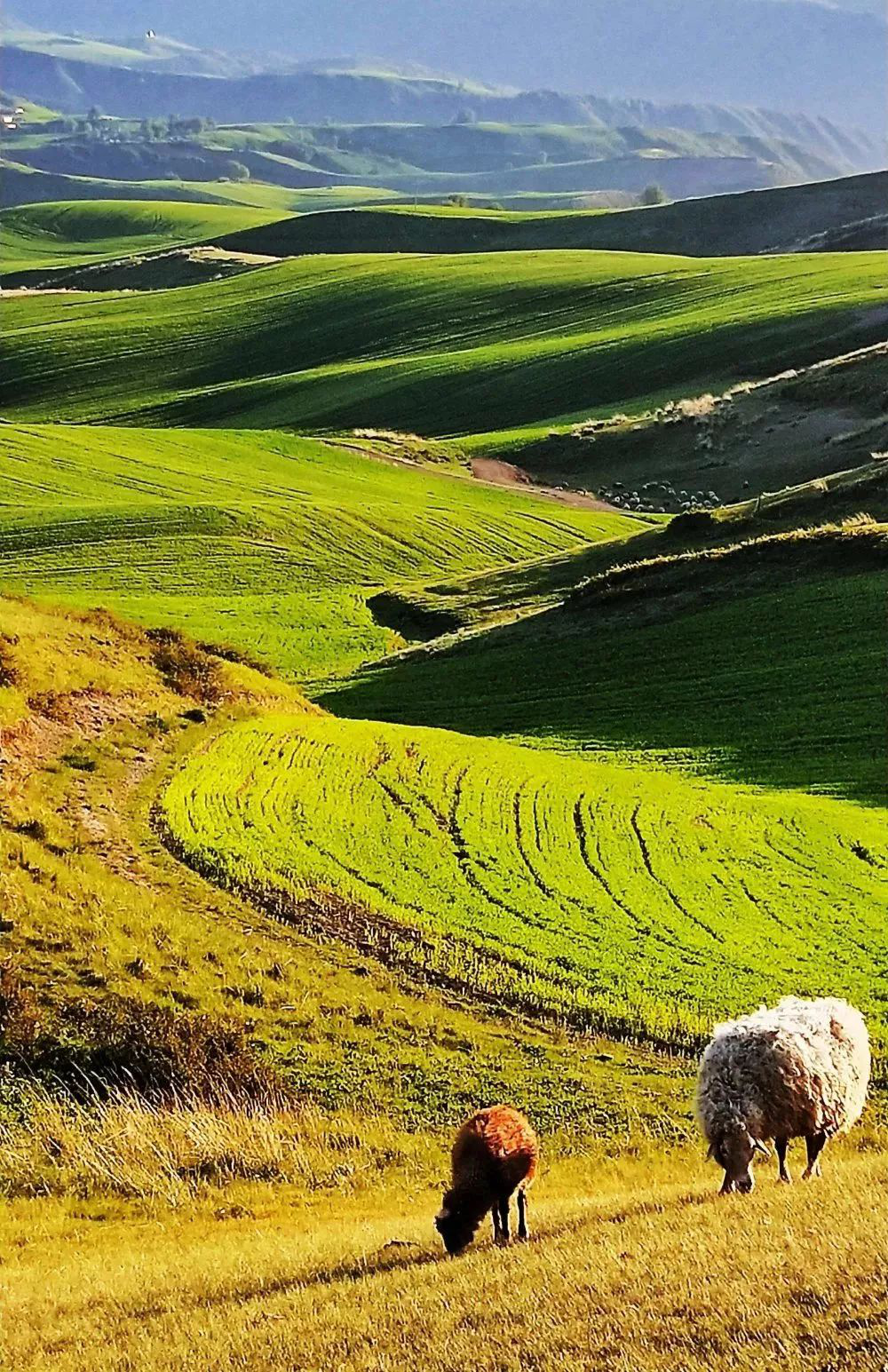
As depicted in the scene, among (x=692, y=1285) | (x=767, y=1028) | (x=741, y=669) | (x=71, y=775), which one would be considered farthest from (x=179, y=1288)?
(x=741, y=669)

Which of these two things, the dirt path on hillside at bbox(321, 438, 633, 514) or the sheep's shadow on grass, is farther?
the dirt path on hillside at bbox(321, 438, 633, 514)

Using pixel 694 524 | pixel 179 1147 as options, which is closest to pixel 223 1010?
pixel 179 1147

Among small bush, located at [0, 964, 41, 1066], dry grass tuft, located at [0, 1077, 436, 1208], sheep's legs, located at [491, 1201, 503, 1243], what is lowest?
dry grass tuft, located at [0, 1077, 436, 1208]

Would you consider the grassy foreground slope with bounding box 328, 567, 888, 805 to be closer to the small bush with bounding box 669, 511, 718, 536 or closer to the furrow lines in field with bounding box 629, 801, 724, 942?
the furrow lines in field with bounding box 629, 801, 724, 942

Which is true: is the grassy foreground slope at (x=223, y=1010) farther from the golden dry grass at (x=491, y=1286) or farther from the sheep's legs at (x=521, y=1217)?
the sheep's legs at (x=521, y=1217)

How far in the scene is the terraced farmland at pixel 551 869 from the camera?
21.2 metres

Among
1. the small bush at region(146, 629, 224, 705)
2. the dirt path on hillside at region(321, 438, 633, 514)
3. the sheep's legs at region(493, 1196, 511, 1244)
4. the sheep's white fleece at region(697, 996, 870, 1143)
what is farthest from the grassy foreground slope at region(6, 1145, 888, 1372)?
the dirt path on hillside at region(321, 438, 633, 514)

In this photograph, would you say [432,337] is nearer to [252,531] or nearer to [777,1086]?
[252,531]

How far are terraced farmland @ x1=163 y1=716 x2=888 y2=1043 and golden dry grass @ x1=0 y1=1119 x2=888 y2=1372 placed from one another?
578 cm

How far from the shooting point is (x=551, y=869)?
26203 millimetres

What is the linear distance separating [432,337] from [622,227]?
71077 millimetres

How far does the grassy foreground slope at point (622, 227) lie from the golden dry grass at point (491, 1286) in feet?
581

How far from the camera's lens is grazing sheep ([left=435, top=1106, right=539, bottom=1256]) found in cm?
1230

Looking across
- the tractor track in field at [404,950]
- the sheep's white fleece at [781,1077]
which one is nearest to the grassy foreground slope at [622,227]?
the tractor track in field at [404,950]
